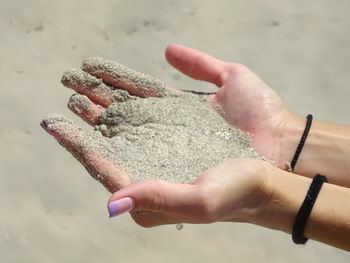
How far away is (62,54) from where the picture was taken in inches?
126

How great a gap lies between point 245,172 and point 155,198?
0.34 m

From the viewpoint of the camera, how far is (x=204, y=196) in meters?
1.53

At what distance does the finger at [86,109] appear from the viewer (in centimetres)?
212

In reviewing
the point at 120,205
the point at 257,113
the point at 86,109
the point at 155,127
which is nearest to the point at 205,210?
the point at 120,205

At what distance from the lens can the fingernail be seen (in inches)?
58.1

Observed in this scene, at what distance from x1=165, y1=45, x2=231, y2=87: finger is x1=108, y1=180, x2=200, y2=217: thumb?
0.84 m

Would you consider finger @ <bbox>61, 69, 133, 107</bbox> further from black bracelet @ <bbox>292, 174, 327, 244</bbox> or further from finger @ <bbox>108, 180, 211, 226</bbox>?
black bracelet @ <bbox>292, 174, 327, 244</bbox>

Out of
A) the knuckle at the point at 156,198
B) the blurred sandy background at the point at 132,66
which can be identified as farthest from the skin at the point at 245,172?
the blurred sandy background at the point at 132,66

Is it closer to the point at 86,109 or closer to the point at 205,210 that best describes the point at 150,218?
the point at 205,210

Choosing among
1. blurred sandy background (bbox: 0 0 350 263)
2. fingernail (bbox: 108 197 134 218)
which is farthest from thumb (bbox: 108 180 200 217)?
blurred sandy background (bbox: 0 0 350 263)

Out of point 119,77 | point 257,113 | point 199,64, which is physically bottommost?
point 119,77

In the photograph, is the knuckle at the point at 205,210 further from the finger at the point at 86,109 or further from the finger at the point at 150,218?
the finger at the point at 86,109

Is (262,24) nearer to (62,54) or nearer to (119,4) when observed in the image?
(119,4)

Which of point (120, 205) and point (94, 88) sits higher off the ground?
point (94, 88)
